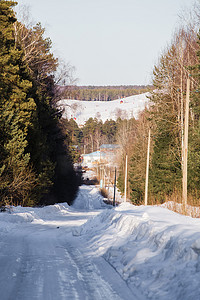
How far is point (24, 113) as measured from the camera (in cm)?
2764

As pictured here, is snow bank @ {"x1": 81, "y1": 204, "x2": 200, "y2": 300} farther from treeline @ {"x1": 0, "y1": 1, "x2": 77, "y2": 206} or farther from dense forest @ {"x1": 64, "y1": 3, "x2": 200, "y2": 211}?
dense forest @ {"x1": 64, "y1": 3, "x2": 200, "y2": 211}

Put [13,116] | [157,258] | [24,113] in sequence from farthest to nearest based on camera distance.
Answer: [24,113] < [13,116] < [157,258]

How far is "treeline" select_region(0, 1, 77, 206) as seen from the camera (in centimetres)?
2331

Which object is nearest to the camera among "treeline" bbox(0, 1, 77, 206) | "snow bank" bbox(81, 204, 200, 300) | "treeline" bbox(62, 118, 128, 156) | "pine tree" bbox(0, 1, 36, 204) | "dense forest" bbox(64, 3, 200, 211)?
"snow bank" bbox(81, 204, 200, 300)

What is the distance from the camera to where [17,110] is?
86.6ft

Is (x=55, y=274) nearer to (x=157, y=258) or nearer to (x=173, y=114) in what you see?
(x=157, y=258)

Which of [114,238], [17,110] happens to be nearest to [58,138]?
[17,110]

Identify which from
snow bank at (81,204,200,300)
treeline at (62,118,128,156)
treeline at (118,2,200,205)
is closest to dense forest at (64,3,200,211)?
treeline at (118,2,200,205)

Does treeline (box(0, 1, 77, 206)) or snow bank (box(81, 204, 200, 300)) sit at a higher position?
treeline (box(0, 1, 77, 206))

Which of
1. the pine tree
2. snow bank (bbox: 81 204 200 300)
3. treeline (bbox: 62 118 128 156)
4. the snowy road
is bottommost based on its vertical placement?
the snowy road

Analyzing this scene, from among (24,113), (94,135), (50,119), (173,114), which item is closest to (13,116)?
(24,113)

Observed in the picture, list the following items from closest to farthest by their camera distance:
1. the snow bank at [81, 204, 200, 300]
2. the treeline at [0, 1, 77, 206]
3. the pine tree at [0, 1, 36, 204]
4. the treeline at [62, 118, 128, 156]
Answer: the snow bank at [81, 204, 200, 300], the pine tree at [0, 1, 36, 204], the treeline at [0, 1, 77, 206], the treeline at [62, 118, 128, 156]

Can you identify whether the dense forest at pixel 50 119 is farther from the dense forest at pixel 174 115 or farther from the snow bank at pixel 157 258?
the snow bank at pixel 157 258

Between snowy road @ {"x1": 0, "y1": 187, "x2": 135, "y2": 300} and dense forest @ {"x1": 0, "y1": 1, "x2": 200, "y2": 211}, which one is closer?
snowy road @ {"x1": 0, "y1": 187, "x2": 135, "y2": 300}
